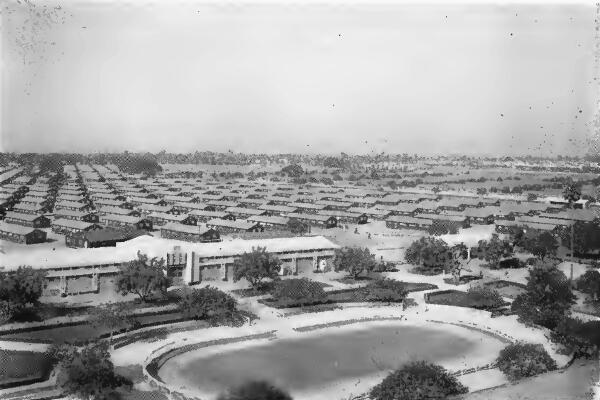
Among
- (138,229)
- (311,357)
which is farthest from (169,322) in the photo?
(138,229)

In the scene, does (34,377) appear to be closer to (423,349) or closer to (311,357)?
(311,357)

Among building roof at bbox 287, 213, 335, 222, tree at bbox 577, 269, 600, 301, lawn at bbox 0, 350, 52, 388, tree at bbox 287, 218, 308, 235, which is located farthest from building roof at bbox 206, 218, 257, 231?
lawn at bbox 0, 350, 52, 388

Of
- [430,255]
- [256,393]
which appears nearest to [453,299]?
[430,255]

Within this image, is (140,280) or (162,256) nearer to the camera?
(140,280)

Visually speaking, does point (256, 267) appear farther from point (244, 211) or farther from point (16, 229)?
point (244, 211)

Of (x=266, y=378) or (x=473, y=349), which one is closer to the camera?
(x=266, y=378)
